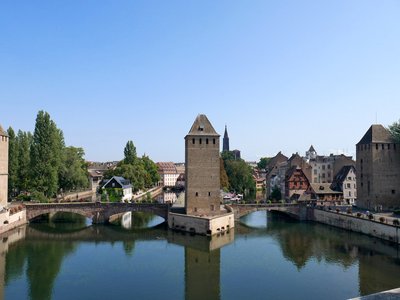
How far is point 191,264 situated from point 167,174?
359 ft

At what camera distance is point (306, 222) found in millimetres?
48250

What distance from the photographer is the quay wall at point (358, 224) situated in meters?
34.2

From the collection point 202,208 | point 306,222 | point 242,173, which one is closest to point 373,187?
point 306,222

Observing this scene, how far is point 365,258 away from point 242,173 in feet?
164

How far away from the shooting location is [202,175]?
139 ft

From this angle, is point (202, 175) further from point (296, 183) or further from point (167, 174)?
point (167, 174)

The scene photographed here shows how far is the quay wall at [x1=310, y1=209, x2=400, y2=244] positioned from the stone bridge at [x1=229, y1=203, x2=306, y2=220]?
176cm

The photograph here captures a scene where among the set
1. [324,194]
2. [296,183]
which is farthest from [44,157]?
[324,194]

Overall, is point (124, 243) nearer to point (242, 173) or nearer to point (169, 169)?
point (242, 173)

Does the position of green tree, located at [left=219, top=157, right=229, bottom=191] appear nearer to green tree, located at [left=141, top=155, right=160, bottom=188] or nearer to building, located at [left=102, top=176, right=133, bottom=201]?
building, located at [left=102, top=176, right=133, bottom=201]

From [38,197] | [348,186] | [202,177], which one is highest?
[202,177]

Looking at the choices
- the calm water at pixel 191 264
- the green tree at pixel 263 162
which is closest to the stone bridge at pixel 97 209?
the calm water at pixel 191 264

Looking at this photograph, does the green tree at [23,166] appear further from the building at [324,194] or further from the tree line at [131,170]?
the building at [324,194]

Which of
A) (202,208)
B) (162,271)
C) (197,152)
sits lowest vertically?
(162,271)
